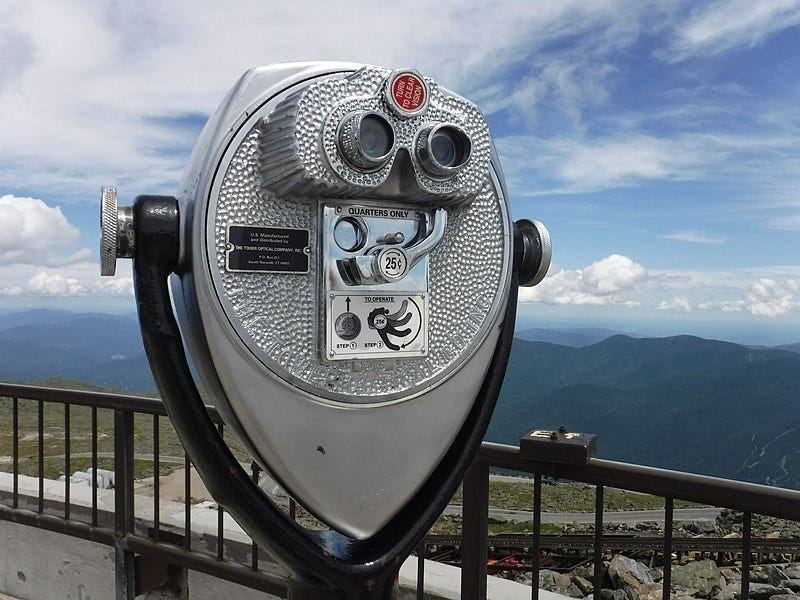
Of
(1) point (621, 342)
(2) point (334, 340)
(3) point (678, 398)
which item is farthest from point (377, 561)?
(1) point (621, 342)

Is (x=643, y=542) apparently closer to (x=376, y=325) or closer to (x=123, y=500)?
(x=123, y=500)

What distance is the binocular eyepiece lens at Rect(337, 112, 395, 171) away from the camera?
998mm

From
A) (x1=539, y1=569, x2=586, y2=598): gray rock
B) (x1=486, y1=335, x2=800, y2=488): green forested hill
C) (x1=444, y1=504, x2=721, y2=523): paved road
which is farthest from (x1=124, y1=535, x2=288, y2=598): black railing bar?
(x1=486, y1=335, x2=800, y2=488): green forested hill

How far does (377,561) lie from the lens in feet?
3.69

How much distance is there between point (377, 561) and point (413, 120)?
2.21ft

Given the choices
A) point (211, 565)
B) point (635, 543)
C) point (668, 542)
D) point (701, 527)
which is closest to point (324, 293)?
point (668, 542)

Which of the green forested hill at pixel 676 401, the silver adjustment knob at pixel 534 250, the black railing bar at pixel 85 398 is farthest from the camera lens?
the green forested hill at pixel 676 401

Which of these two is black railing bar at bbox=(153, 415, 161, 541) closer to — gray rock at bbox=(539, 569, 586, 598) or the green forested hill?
gray rock at bbox=(539, 569, 586, 598)

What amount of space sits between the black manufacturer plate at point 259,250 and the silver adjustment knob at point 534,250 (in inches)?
17.5

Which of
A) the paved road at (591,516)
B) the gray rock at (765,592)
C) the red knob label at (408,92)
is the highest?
the red knob label at (408,92)

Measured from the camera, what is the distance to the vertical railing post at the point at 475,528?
6.11ft

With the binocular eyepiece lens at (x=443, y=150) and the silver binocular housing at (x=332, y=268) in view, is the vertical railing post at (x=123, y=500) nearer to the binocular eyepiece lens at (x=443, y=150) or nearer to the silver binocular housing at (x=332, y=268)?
the silver binocular housing at (x=332, y=268)

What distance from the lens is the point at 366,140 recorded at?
3.38 feet

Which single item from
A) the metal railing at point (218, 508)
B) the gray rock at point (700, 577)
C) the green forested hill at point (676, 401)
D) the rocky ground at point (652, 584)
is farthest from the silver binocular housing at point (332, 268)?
the green forested hill at point (676, 401)
